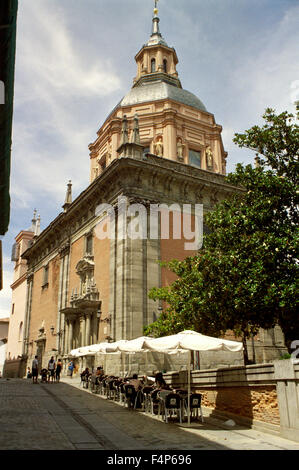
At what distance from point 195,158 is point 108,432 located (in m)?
25.3

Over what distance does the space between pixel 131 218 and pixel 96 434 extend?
16.0 m

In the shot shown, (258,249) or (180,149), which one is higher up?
(180,149)

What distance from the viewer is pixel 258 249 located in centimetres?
1267

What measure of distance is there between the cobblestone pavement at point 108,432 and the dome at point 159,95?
24.9 metres

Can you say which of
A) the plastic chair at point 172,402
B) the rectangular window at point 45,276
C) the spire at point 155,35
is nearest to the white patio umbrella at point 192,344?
the plastic chair at point 172,402

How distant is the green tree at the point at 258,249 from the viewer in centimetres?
1243

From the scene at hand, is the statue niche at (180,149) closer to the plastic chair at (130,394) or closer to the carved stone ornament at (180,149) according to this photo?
the carved stone ornament at (180,149)

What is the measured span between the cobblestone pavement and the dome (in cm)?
2487

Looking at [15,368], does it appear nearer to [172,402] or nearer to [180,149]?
[180,149]

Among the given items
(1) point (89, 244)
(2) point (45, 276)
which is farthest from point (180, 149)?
(2) point (45, 276)

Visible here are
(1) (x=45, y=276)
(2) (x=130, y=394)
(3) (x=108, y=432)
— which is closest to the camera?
(3) (x=108, y=432)

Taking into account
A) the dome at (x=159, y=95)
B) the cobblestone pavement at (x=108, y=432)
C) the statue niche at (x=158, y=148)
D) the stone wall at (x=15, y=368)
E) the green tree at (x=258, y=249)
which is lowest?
the cobblestone pavement at (x=108, y=432)

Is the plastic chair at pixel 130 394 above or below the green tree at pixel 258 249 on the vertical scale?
below
